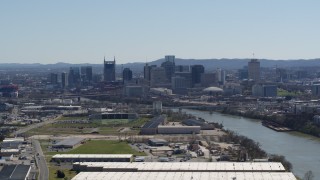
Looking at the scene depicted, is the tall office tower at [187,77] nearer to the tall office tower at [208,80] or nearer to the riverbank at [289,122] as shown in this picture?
the tall office tower at [208,80]

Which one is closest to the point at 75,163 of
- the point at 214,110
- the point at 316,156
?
the point at 316,156

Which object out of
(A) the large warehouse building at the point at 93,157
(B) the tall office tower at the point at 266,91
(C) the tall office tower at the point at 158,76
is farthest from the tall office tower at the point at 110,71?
(A) the large warehouse building at the point at 93,157

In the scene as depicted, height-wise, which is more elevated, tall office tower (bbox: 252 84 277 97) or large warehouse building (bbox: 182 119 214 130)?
tall office tower (bbox: 252 84 277 97)

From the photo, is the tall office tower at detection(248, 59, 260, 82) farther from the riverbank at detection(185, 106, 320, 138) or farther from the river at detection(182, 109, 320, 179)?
the river at detection(182, 109, 320, 179)

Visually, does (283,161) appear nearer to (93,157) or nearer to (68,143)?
(93,157)

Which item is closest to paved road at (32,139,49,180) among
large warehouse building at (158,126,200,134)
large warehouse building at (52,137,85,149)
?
large warehouse building at (52,137,85,149)

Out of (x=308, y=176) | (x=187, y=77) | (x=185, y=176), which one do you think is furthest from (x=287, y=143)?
(x=187, y=77)
